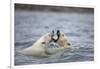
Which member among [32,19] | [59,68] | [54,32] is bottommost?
[59,68]

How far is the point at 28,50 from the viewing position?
162 cm

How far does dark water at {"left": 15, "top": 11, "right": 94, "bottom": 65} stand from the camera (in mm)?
1600

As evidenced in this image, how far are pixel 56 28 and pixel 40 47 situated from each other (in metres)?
0.24

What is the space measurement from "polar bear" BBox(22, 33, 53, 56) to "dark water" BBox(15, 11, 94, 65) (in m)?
0.03

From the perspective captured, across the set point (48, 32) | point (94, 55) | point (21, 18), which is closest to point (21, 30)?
point (21, 18)

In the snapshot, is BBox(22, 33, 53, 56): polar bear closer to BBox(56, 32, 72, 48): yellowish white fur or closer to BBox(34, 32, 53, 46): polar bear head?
BBox(34, 32, 53, 46): polar bear head

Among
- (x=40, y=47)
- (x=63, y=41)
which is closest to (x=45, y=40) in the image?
(x=40, y=47)

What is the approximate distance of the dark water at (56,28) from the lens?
5.25 feet

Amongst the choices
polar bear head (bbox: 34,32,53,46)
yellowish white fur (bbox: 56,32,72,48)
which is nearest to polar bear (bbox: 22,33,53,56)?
polar bear head (bbox: 34,32,53,46)

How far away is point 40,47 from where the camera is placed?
1660 mm

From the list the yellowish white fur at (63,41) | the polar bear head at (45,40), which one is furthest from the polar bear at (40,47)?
the yellowish white fur at (63,41)

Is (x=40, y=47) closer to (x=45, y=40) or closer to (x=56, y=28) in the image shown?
(x=45, y=40)

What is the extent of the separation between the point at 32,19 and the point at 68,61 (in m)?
0.54

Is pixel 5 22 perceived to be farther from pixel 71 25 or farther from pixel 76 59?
pixel 76 59
